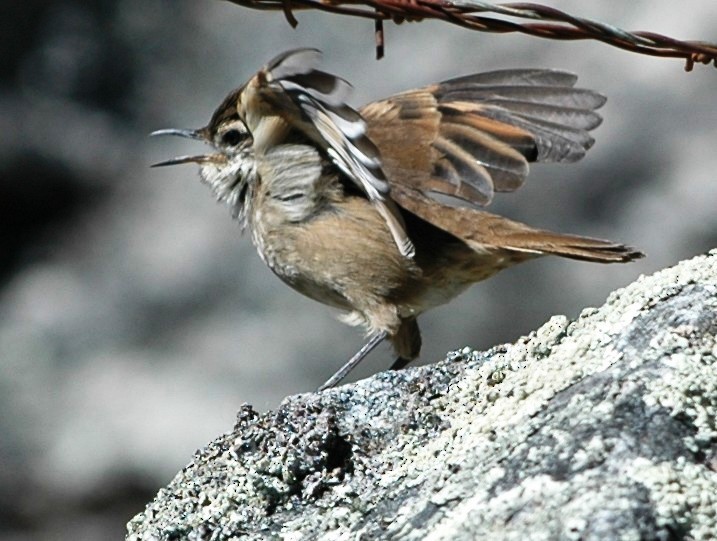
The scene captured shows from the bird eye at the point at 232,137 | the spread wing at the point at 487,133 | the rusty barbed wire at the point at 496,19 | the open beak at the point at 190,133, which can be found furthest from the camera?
the open beak at the point at 190,133

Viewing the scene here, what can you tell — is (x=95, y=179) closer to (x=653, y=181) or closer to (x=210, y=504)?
(x=653, y=181)

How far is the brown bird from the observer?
15.5ft

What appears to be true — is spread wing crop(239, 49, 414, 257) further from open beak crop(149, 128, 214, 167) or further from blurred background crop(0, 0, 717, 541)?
blurred background crop(0, 0, 717, 541)

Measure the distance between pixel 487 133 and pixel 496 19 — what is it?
4.30 feet

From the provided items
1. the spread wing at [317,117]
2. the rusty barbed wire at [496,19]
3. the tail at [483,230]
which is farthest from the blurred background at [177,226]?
the rusty barbed wire at [496,19]

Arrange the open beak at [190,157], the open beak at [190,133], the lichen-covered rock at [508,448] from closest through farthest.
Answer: the lichen-covered rock at [508,448] → the open beak at [190,157] → the open beak at [190,133]

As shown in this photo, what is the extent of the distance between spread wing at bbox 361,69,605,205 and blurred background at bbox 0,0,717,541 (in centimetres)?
175

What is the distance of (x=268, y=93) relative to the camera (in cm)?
452

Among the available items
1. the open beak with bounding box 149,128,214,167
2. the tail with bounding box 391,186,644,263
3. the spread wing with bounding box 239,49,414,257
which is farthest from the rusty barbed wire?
the open beak with bounding box 149,128,214,167

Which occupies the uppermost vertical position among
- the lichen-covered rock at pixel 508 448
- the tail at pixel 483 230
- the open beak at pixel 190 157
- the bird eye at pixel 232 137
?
the open beak at pixel 190 157

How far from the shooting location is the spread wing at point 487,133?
468 cm

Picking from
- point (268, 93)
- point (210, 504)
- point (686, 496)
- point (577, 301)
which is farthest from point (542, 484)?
point (577, 301)

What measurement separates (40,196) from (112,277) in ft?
2.44

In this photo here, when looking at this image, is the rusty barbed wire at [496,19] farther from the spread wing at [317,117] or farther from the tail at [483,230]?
the tail at [483,230]
